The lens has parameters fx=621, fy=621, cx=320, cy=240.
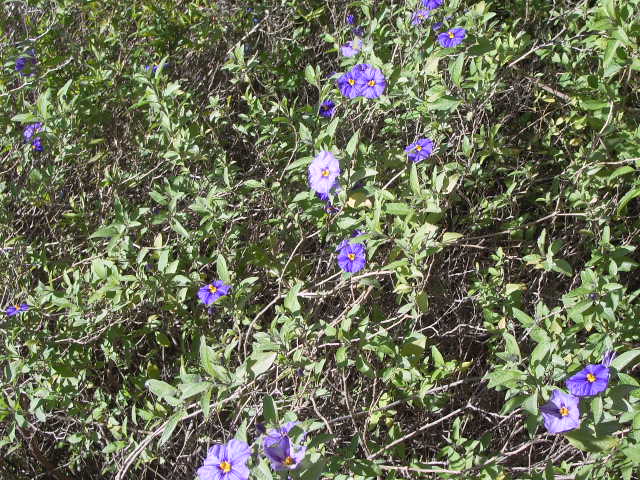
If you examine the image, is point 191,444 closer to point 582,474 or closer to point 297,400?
point 297,400

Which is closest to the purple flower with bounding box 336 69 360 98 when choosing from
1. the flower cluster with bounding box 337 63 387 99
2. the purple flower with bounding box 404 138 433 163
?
the flower cluster with bounding box 337 63 387 99

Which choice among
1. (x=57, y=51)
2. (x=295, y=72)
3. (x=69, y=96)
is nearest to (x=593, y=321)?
(x=295, y=72)

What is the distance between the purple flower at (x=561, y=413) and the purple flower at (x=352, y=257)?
0.79 metres

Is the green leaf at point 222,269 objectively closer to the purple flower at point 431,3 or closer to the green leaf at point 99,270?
the green leaf at point 99,270

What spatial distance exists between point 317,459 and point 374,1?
8.34 feet

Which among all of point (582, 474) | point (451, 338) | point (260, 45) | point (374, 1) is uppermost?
point (374, 1)

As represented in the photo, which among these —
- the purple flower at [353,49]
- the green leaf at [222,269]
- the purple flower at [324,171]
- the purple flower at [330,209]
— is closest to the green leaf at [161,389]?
the green leaf at [222,269]

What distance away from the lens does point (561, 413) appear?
69.6 inches

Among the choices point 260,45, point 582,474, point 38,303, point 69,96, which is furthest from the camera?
point 260,45

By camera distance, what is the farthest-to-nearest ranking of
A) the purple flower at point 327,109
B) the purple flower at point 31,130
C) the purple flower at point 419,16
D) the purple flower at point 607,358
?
the purple flower at point 31,130
the purple flower at point 327,109
the purple flower at point 419,16
the purple flower at point 607,358

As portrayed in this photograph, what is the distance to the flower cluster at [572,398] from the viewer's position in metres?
1.75

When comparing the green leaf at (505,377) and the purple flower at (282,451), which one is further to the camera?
the green leaf at (505,377)

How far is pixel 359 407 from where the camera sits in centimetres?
249

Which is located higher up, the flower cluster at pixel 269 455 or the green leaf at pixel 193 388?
the green leaf at pixel 193 388
